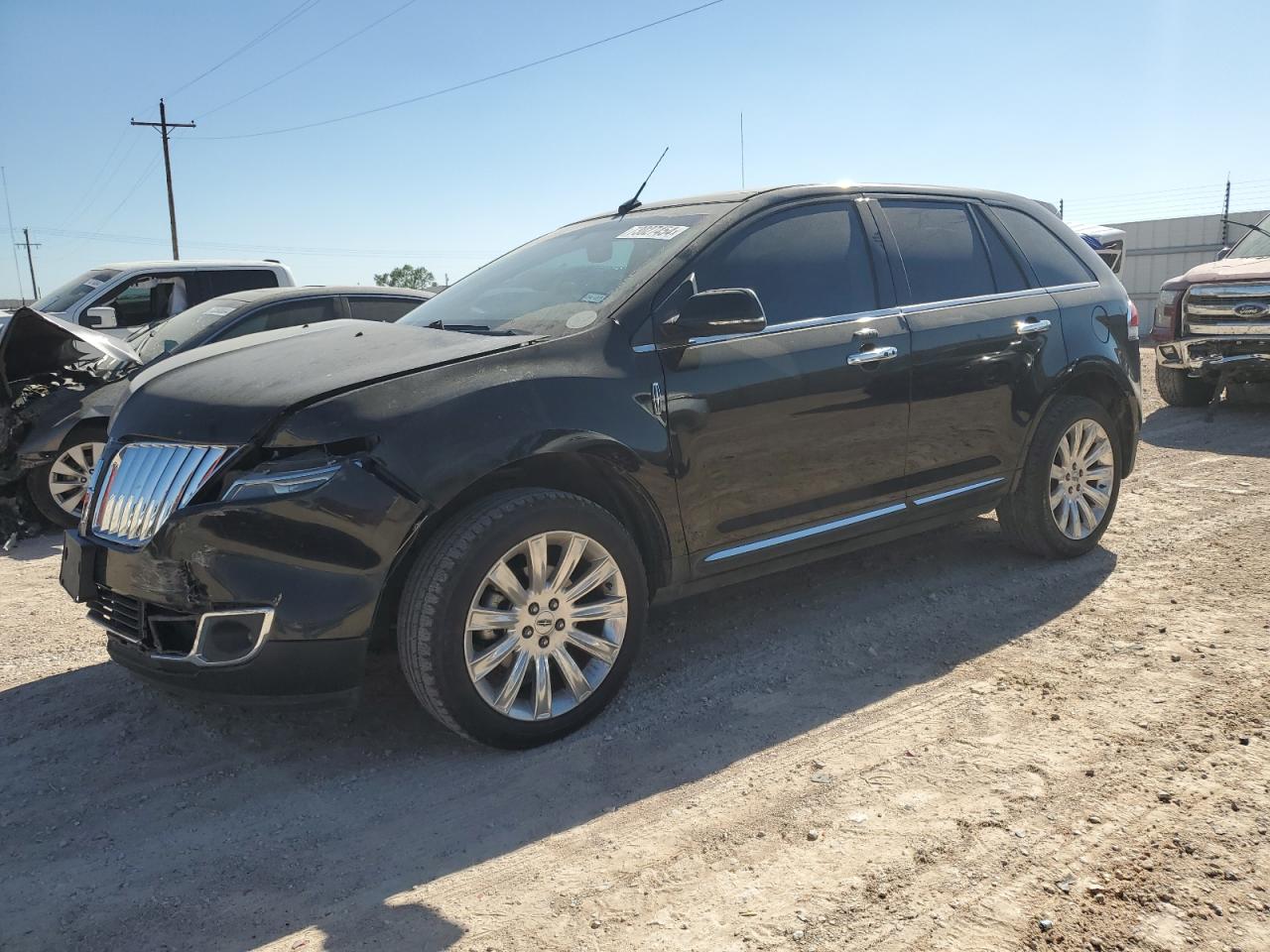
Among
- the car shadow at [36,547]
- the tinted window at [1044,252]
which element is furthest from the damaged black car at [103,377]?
the tinted window at [1044,252]

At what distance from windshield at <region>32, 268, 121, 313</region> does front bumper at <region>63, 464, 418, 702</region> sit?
26.4 ft

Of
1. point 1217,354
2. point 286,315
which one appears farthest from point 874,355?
point 1217,354

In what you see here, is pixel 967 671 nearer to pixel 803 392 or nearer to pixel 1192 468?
pixel 803 392

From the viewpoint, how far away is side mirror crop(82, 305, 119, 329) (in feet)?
28.6

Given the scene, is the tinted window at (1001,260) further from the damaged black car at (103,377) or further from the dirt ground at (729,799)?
the damaged black car at (103,377)

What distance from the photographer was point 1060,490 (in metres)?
5.35

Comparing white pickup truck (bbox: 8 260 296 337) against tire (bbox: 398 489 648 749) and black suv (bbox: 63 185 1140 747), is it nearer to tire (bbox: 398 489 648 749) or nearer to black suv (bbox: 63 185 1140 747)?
black suv (bbox: 63 185 1140 747)

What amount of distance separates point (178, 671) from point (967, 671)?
9.60 feet

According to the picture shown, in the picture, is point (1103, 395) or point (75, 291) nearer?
point (1103, 395)

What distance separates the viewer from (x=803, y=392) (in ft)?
13.6

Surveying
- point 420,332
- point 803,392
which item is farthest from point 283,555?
point 803,392

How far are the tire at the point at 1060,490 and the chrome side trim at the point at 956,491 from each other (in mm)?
244

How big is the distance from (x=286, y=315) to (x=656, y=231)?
461 cm

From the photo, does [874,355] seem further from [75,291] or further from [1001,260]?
[75,291]
